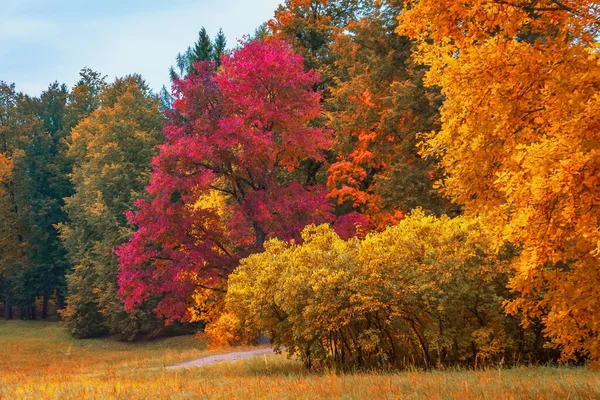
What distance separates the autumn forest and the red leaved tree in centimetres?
7

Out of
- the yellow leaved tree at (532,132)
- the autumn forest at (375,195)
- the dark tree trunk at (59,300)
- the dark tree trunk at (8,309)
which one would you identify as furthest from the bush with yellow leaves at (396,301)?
the dark tree trunk at (8,309)

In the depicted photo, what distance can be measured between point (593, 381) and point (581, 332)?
71cm

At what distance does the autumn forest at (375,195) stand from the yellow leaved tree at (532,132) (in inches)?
1.1

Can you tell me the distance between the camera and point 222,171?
70.0ft

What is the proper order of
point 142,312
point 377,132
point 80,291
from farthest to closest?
point 80,291 < point 142,312 < point 377,132

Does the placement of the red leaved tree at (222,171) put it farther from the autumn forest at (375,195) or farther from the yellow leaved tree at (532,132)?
the yellow leaved tree at (532,132)

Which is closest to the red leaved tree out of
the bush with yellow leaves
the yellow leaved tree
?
the bush with yellow leaves

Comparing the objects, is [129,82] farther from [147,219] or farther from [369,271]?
[369,271]

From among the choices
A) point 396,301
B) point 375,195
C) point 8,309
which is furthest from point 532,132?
point 8,309

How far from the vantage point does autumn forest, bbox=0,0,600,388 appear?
709 centimetres

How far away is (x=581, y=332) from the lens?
821 cm

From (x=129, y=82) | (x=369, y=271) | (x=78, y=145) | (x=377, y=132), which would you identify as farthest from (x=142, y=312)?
(x=369, y=271)

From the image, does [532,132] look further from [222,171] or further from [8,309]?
[8,309]

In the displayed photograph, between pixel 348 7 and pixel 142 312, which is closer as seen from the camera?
pixel 348 7
